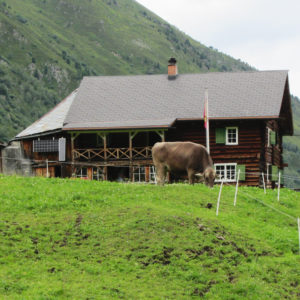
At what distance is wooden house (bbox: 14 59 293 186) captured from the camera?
40.9 m

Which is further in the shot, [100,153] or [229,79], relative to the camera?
[229,79]

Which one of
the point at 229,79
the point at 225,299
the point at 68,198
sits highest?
the point at 229,79

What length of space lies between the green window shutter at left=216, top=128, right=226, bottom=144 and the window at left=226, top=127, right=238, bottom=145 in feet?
1.37

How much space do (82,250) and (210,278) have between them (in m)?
4.29

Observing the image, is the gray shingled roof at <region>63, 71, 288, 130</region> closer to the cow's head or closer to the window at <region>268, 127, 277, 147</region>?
the window at <region>268, 127, 277, 147</region>

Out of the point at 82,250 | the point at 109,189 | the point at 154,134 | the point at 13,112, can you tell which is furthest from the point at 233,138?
the point at 13,112

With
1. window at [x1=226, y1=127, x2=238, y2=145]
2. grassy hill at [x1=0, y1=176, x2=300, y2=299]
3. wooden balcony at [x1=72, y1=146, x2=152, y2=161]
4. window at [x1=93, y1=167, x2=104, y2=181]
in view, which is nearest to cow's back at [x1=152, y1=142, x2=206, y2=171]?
grassy hill at [x1=0, y1=176, x2=300, y2=299]

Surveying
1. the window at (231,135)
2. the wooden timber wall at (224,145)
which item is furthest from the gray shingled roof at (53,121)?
the window at (231,135)

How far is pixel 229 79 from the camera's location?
46.4m

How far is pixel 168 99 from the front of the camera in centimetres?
4444

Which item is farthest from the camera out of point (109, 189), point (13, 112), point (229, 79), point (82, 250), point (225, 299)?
point (13, 112)

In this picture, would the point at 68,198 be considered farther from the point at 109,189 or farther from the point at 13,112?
the point at 13,112

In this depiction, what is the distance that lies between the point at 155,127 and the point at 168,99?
5.78 metres

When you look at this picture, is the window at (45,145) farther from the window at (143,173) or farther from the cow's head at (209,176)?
the cow's head at (209,176)
